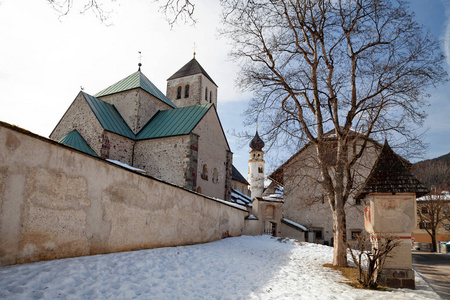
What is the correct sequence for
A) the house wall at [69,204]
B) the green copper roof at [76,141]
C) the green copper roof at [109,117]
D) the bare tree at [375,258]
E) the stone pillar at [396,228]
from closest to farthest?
the house wall at [69,204], the bare tree at [375,258], the stone pillar at [396,228], the green copper roof at [76,141], the green copper roof at [109,117]

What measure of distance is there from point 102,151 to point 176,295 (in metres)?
15.7

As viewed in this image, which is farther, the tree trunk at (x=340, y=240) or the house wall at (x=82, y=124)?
the house wall at (x=82, y=124)

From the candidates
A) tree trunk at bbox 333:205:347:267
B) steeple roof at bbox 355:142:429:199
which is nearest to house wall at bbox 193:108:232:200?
tree trunk at bbox 333:205:347:267

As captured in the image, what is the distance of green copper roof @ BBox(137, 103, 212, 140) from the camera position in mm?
20516

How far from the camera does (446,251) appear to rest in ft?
86.0

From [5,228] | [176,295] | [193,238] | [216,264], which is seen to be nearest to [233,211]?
[193,238]

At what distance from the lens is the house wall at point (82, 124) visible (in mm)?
19141

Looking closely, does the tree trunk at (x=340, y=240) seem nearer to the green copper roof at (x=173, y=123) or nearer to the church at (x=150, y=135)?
the church at (x=150, y=135)

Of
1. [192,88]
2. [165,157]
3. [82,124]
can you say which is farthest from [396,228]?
[192,88]

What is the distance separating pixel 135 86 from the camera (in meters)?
23.1

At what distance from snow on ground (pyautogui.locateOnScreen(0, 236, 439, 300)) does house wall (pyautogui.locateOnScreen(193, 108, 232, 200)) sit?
12.7 meters

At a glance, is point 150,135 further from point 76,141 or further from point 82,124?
point 76,141

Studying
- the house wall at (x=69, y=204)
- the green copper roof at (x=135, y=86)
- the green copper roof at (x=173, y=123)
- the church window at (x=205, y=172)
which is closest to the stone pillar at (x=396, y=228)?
the house wall at (x=69, y=204)

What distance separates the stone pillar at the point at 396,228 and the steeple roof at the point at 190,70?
29.6 meters
